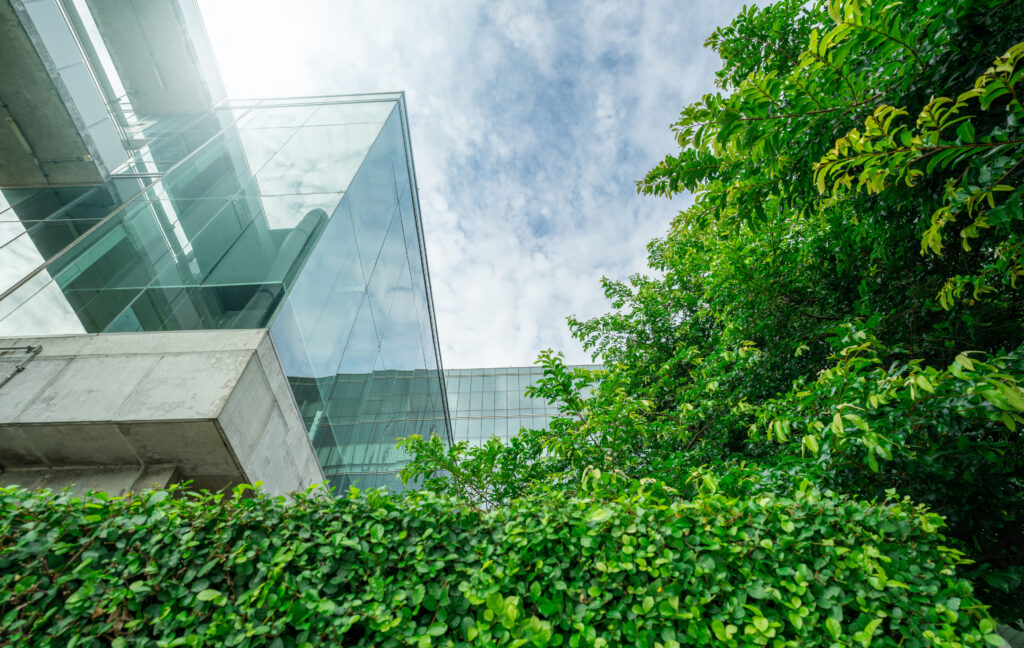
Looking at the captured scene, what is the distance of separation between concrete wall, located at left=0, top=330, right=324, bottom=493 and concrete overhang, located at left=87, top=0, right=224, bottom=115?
29.9ft

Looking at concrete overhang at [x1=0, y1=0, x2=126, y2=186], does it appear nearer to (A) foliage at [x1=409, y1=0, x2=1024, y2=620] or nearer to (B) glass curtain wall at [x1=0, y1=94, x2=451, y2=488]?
(B) glass curtain wall at [x1=0, y1=94, x2=451, y2=488]

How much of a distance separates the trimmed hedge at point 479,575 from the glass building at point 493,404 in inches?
995

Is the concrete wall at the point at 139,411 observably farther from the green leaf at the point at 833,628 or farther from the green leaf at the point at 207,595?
the green leaf at the point at 833,628

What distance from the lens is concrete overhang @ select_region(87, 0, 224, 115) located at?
33.0ft

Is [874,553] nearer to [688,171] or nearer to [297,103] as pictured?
[688,171]

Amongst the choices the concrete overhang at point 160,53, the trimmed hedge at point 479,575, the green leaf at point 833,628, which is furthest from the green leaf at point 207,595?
the concrete overhang at point 160,53

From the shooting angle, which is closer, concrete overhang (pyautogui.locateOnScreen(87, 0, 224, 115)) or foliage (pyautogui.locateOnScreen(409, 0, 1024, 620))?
foliage (pyautogui.locateOnScreen(409, 0, 1024, 620))

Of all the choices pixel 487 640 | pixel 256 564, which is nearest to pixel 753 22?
pixel 487 640

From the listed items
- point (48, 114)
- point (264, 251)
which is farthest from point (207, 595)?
point (48, 114)

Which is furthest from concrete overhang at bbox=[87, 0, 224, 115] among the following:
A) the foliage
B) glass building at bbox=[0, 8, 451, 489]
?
the foliage

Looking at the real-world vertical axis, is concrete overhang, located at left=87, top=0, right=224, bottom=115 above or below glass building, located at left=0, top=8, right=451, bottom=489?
above

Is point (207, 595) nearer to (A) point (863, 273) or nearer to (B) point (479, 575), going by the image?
(B) point (479, 575)

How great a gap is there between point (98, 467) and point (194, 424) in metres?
1.41

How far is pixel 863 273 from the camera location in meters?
5.40
